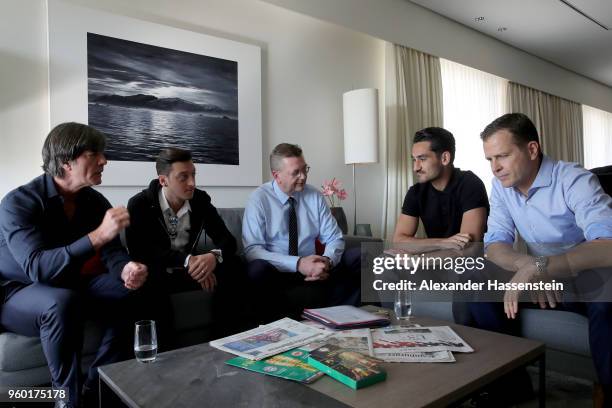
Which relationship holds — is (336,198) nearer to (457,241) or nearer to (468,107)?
(457,241)

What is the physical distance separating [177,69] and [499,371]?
268 centimetres

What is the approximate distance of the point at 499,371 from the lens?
1155 mm

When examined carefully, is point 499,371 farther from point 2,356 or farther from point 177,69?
point 177,69

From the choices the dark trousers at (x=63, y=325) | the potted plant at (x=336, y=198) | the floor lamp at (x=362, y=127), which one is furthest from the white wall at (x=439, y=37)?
the dark trousers at (x=63, y=325)

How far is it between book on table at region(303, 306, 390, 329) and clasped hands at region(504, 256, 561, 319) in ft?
1.62

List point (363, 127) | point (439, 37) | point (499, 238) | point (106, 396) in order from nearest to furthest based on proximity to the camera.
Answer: point (106, 396) < point (499, 238) < point (363, 127) < point (439, 37)

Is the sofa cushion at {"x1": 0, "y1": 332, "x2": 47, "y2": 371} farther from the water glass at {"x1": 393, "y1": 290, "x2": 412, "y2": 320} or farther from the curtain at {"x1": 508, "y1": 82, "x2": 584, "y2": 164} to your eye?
the curtain at {"x1": 508, "y1": 82, "x2": 584, "y2": 164}

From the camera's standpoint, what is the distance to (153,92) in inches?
113

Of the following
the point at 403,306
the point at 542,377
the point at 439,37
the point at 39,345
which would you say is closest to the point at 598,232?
the point at 542,377

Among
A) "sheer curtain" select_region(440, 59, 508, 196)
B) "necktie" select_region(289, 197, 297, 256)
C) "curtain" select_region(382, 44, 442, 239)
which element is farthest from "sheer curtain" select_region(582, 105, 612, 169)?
"necktie" select_region(289, 197, 297, 256)

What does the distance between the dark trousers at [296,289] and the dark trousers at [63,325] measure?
663 millimetres

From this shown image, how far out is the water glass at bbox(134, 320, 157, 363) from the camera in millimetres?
1220

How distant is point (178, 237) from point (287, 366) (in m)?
1.38

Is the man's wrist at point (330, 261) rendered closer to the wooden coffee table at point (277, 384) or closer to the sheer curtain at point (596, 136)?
the wooden coffee table at point (277, 384)
